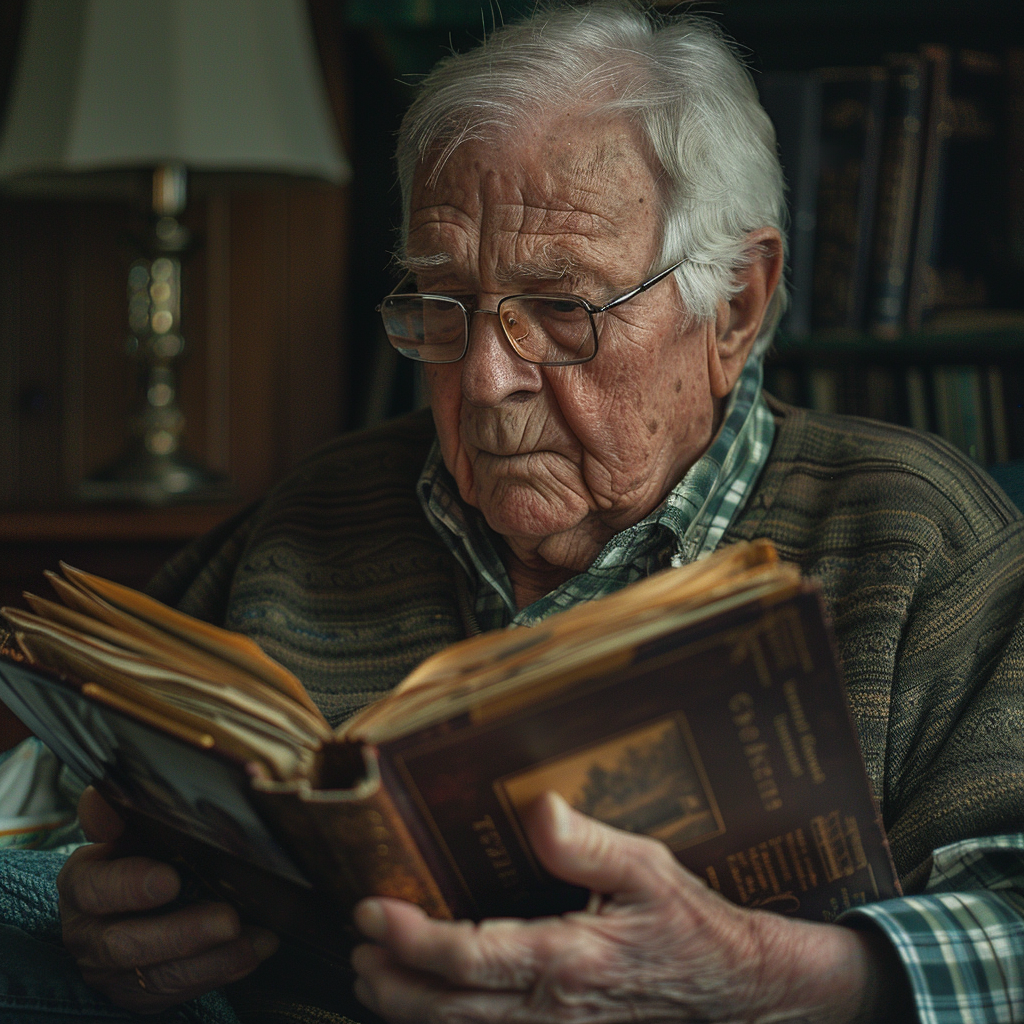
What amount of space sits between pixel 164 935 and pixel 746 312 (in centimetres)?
81

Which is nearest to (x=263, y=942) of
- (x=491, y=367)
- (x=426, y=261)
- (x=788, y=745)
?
(x=788, y=745)

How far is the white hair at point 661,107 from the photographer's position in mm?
1035

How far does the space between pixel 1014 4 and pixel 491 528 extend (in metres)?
1.27

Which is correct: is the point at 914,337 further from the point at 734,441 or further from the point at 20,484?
the point at 20,484

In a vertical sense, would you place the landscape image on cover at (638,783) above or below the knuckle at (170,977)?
above

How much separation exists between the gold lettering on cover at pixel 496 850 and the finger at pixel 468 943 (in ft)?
0.12

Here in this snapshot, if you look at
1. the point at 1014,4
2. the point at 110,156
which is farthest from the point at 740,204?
the point at 110,156

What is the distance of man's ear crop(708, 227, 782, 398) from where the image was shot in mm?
1126

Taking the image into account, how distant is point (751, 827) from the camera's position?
67cm

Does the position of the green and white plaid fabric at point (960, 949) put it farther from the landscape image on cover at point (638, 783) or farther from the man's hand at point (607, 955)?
the landscape image on cover at point (638, 783)

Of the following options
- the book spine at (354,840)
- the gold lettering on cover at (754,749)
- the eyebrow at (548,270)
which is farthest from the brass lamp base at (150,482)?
the gold lettering on cover at (754,749)

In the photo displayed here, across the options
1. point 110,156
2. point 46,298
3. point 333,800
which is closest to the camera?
point 333,800

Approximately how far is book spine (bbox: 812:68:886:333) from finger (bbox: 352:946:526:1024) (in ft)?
4.16

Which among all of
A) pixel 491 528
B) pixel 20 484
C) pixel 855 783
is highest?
pixel 855 783
